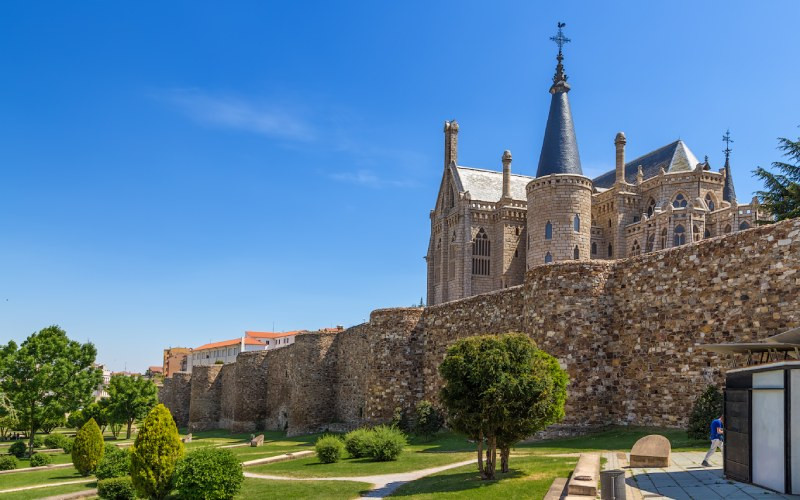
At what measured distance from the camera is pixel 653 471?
13.5 m

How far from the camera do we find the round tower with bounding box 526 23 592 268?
50.6 metres

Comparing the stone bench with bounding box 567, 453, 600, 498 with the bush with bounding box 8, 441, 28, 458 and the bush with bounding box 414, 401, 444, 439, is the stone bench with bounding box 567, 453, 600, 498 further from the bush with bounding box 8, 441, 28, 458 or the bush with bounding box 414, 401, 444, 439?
the bush with bounding box 8, 441, 28, 458

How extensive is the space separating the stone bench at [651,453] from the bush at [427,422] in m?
14.7

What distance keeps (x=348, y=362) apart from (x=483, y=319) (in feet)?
45.6

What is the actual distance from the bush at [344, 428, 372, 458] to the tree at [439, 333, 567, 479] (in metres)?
8.06

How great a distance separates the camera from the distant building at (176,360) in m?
139

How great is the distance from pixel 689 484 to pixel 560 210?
40.0 metres

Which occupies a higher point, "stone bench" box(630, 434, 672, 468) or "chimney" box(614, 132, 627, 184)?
"chimney" box(614, 132, 627, 184)

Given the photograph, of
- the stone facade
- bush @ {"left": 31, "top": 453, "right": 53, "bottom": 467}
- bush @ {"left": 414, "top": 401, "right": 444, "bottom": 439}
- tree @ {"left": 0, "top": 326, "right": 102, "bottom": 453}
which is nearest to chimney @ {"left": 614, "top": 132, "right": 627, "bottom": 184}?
the stone facade

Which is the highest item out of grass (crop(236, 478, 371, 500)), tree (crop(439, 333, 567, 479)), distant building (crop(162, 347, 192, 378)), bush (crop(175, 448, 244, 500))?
tree (crop(439, 333, 567, 479))

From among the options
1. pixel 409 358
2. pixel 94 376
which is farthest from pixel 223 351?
pixel 409 358

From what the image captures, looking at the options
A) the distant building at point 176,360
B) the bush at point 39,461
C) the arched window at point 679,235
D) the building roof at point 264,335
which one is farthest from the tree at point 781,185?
the distant building at point 176,360

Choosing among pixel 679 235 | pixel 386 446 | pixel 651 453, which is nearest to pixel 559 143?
pixel 679 235

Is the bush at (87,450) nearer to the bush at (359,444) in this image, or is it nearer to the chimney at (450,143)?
the bush at (359,444)
